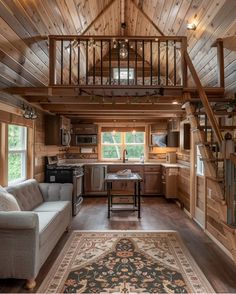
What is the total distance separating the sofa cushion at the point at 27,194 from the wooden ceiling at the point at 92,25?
5.10 ft

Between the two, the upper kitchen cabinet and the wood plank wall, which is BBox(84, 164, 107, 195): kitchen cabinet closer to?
the wood plank wall

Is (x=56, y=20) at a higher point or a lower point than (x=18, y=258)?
higher

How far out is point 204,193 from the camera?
4.18 m

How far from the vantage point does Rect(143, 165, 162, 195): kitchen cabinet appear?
22.7 feet

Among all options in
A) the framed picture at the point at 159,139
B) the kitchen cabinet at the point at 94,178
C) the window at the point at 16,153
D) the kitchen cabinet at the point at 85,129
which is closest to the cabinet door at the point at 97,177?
the kitchen cabinet at the point at 94,178

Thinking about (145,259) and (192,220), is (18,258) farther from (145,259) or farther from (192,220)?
(192,220)

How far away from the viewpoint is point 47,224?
2848 mm

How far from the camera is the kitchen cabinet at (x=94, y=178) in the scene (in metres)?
6.86

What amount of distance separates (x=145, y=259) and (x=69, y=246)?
3.74ft

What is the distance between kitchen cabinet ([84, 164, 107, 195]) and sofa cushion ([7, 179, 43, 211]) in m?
2.76

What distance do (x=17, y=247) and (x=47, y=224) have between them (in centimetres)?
50

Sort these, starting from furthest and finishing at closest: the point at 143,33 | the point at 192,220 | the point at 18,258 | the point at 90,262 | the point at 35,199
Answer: the point at 143,33 < the point at 192,220 < the point at 35,199 < the point at 90,262 < the point at 18,258

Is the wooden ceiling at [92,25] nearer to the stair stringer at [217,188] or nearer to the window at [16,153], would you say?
the window at [16,153]

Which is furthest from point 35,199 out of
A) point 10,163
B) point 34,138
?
point 34,138
